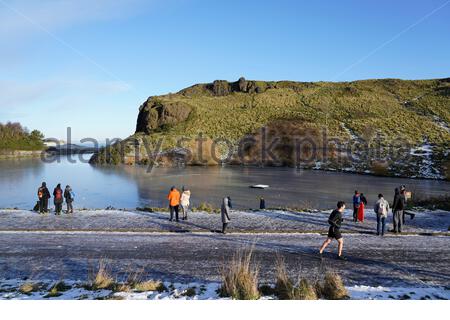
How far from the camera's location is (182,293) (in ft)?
26.8

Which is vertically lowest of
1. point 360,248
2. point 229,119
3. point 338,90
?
point 360,248

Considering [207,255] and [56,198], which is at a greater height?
[56,198]

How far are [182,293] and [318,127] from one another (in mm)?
66730

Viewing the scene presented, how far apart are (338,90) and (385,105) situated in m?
18.3

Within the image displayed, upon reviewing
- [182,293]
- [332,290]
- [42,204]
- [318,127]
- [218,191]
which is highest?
[318,127]

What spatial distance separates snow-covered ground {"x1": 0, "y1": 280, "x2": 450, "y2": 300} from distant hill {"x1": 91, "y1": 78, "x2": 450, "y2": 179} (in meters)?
42.7

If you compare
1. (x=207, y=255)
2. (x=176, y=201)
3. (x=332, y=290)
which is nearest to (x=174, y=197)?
(x=176, y=201)

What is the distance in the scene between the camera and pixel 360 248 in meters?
12.9

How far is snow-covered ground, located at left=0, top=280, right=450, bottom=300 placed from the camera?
7820 mm

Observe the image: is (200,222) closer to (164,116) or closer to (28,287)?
(28,287)

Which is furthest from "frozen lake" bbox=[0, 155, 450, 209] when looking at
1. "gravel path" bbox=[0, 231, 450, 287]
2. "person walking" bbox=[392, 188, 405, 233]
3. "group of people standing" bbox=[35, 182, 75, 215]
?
"gravel path" bbox=[0, 231, 450, 287]
